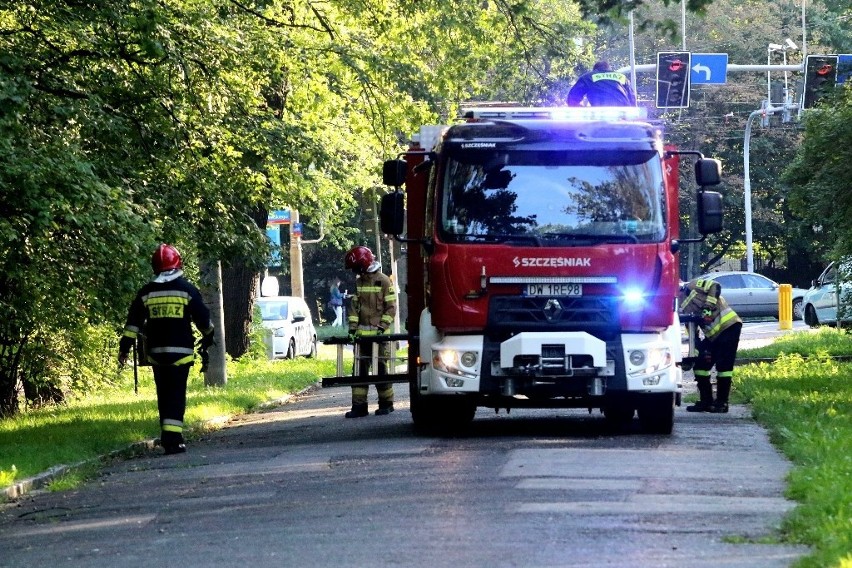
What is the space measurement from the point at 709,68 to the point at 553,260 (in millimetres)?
22812

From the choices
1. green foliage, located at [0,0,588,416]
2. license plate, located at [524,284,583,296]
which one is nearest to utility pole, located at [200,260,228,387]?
green foliage, located at [0,0,588,416]

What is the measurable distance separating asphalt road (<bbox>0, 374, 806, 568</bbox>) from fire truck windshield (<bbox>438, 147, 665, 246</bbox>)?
1.83m

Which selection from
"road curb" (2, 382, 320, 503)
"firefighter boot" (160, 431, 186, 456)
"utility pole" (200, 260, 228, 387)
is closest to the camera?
"road curb" (2, 382, 320, 503)

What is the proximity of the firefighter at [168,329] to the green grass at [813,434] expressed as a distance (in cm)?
534

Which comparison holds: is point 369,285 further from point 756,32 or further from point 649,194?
point 756,32

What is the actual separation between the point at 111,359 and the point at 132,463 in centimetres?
923

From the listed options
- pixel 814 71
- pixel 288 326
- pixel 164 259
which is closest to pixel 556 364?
pixel 164 259

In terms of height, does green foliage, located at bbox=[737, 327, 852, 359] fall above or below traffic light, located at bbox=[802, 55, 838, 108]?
below

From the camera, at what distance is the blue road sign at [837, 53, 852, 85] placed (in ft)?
73.2

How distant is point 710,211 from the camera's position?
14578 millimetres

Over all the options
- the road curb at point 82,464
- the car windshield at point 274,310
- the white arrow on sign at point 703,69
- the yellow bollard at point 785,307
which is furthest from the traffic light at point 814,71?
the road curb at point 82,464

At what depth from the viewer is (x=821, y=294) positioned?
41.5 metres

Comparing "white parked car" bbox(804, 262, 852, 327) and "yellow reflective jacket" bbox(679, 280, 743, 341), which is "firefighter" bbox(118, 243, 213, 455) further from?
"white parked car" bbox(804, 262, 852, 327)

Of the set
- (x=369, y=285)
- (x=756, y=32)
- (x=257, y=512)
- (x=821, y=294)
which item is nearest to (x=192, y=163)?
(x=369, y=285)
